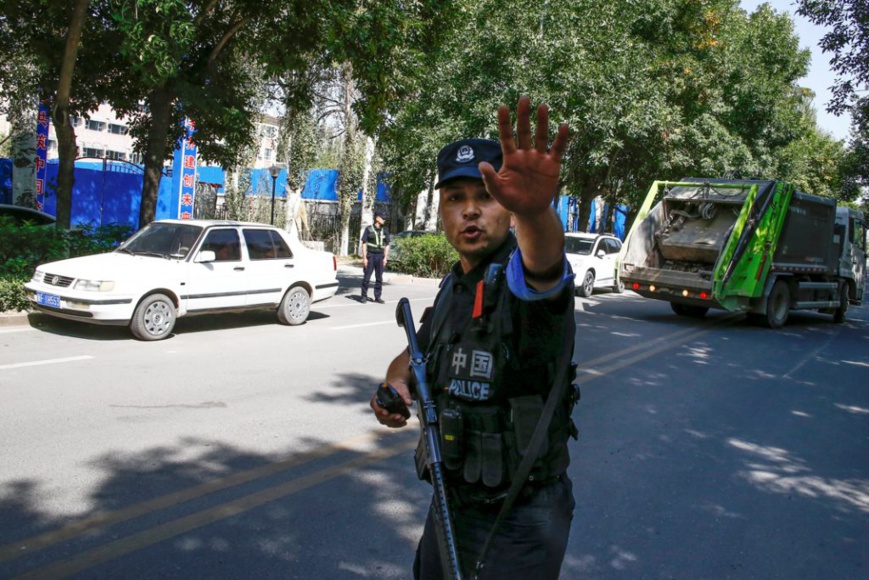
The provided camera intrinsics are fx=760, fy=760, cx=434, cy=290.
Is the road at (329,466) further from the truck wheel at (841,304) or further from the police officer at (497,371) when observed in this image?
the truck wheel at (841,304)

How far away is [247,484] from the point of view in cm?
460

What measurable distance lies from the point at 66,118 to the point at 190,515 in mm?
10544

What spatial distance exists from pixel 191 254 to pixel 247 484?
5.93 metres

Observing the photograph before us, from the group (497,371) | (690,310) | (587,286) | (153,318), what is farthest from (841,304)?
(497,371)

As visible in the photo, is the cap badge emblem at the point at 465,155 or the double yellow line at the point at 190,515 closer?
the cap badge emblem at the point at 465,155

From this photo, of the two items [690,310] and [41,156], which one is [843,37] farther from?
[41,156]

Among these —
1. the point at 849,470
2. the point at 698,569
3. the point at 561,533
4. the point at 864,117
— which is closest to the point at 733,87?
the point at 864,117

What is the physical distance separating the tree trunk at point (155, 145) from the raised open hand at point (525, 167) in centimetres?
1349

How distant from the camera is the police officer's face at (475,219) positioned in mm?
2068

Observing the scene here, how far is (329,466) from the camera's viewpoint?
16.5 feet

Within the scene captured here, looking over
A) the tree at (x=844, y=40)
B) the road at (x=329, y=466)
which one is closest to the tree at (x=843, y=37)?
the tree at (x=844, y=40)

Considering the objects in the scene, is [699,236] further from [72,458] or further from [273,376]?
[72,458]

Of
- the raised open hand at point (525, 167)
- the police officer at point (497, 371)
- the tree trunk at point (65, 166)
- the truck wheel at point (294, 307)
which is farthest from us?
the tree trunk at point (65, 166)

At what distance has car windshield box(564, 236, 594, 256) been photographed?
19.8m
